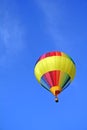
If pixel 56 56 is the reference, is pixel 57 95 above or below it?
below

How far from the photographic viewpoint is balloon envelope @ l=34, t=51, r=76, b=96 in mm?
55312

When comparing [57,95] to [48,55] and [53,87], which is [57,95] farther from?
[48,55]

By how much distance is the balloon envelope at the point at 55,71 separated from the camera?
55312 mm

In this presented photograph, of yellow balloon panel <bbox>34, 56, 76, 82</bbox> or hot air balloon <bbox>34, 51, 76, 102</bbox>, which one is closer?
hot air balloon <bbox>34, 51, 76, 102</bbox>

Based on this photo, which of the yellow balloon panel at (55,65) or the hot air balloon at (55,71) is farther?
the yellow balloon panel at (55,65)

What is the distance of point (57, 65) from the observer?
5591 centimetres

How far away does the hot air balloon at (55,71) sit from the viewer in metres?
55.3

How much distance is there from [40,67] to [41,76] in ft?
3.01

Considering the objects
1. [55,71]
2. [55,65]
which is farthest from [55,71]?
[55,65]

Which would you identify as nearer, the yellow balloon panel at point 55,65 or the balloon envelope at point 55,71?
the balloon envelope at point 55,71

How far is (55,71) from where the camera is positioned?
183 ft

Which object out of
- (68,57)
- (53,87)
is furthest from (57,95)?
(68,57)

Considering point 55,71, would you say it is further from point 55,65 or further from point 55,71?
point 55,65

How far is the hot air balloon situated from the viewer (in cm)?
5528
